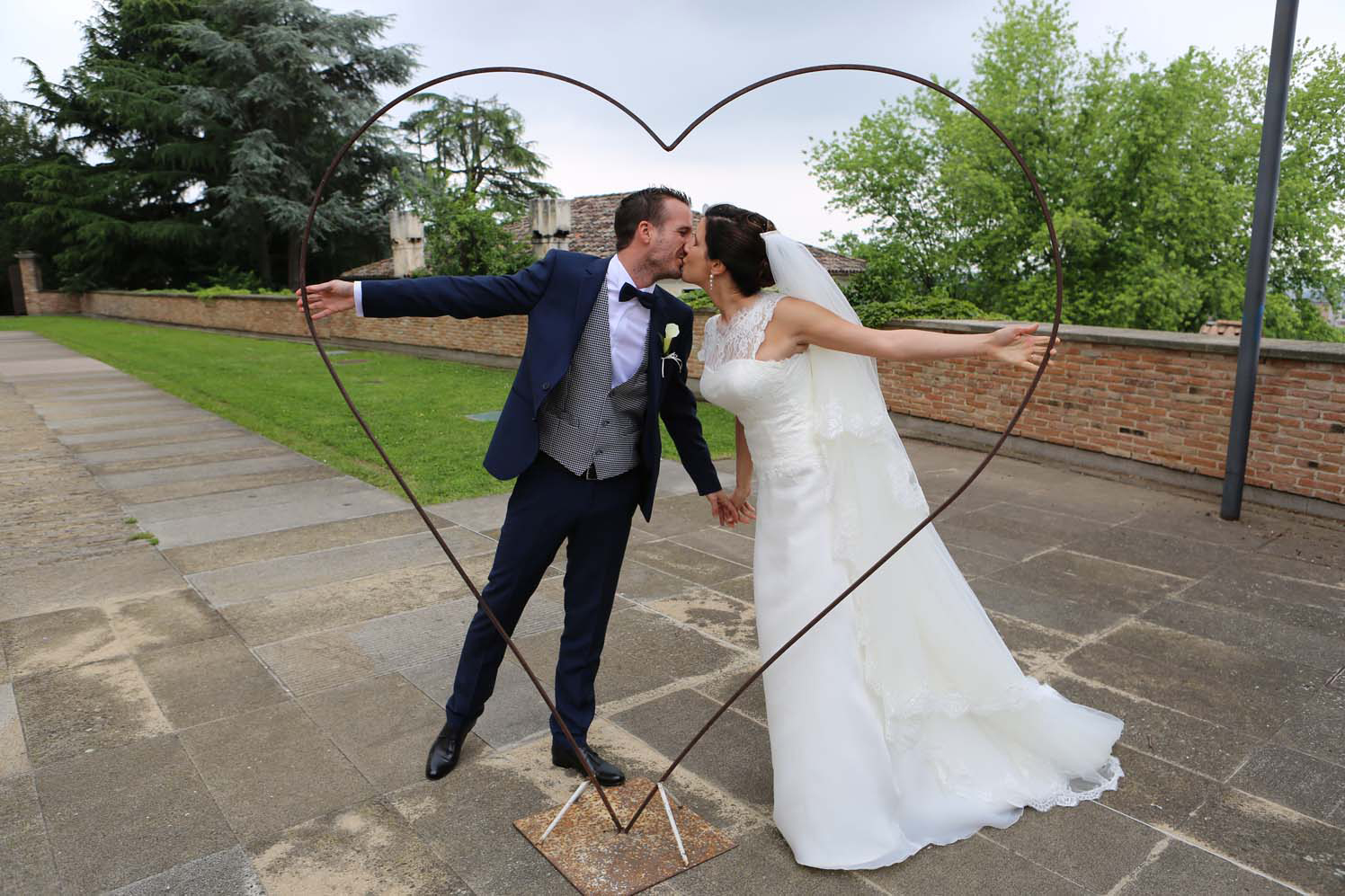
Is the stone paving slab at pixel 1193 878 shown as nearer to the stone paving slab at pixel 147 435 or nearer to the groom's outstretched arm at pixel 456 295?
the groom's outstretched arm at pixel 456 295

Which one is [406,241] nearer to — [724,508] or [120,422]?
[120,422]

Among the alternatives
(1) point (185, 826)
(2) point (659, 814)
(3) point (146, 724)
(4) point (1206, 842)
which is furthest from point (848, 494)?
(3) point (146, 724)

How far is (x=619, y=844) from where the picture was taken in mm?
2688

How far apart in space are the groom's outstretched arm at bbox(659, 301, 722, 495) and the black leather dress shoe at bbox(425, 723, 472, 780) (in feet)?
4.04

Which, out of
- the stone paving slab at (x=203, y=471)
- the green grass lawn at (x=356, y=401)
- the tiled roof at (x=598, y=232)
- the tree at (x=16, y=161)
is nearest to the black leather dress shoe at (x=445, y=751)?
A: the green grass lawn at (x=356, y=401)

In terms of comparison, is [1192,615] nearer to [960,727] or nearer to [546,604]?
[960,727]

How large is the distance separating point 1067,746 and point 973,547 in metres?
2.99

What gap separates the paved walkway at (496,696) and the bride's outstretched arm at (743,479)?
0.87 meters

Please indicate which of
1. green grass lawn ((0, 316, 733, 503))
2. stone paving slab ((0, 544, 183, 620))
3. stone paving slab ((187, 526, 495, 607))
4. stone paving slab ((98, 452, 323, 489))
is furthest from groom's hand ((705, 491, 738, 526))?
stone paving slab ((98, 452, 323, 489))

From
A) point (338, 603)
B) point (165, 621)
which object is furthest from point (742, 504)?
point (165, 621)

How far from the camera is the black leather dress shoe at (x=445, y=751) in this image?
3061mm

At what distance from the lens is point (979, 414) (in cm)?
948

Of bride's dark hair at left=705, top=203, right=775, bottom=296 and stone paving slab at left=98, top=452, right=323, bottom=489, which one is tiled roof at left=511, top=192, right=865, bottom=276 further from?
bride's dark hair at left=705, top=203, right=775, bottom=296

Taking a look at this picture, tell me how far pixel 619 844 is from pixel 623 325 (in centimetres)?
161
